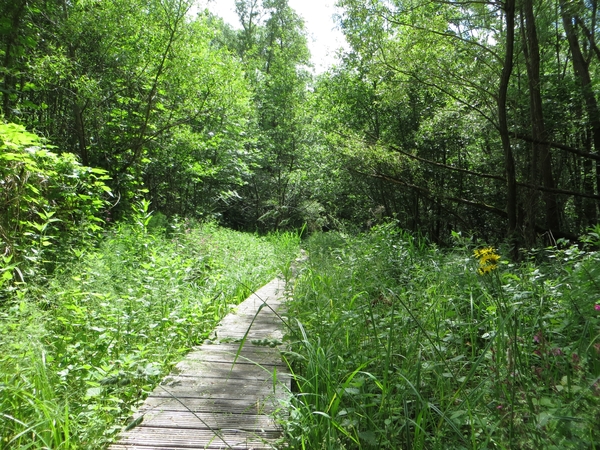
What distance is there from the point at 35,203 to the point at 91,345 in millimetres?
2671

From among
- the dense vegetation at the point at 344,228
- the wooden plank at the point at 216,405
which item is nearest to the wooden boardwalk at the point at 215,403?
the wooden plank at the point at 216,405

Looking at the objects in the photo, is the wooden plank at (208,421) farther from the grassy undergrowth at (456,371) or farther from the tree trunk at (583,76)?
the tree trunk at (583,76)

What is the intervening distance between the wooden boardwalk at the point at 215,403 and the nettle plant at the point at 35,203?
1766 millimetres

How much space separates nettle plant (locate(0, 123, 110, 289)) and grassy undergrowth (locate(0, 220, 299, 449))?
14.5 inches

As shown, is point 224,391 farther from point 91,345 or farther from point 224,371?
point 91,345

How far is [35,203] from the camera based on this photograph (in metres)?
4.21

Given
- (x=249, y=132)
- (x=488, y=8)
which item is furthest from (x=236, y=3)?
(x=488, y=8)

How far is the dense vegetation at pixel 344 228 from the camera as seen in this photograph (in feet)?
5.58

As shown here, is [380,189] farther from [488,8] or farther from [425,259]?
[425,259]

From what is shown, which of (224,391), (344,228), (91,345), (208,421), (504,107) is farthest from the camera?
(344,228)

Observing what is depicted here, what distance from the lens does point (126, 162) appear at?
8.35 metres

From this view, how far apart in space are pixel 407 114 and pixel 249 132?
8201 millimetres


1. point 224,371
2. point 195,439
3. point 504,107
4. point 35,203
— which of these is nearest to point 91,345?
point 224,371

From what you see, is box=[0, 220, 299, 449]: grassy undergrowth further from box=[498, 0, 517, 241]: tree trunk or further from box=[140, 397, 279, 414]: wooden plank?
box=[498, 0, 517, 241]: tree trunk
